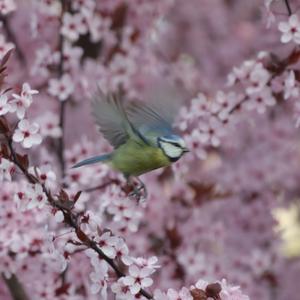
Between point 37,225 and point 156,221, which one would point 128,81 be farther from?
point 37,225

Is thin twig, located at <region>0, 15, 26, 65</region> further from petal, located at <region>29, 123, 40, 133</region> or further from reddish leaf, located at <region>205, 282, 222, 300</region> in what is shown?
reddish leaf, located at <region>205, 282, 222, 300</region>

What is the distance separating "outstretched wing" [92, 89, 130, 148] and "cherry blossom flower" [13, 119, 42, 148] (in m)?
0.33

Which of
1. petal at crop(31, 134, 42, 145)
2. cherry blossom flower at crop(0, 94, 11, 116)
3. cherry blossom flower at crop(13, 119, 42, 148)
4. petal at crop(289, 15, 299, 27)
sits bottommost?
petal at crop(289, 15, 299, 27)

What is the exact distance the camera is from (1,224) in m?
3.83

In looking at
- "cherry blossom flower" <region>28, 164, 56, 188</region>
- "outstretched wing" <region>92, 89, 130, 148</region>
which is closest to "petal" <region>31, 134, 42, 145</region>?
"cherry blossom flower" <region>28, 164, 56, 188</region>

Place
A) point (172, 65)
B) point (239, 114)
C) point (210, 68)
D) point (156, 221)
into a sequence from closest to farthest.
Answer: point (239, 114)
point (156, 221)
point (172, 65)
point (210, 68)

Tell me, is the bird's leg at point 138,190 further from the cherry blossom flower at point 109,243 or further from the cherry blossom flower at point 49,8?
the cherry blossom flower at point 49,8

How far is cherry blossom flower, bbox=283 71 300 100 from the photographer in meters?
3.77

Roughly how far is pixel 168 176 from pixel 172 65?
1138 mm

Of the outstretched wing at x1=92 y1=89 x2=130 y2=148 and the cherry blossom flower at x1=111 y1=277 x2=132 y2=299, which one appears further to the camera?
the outstretched wing at x1=92 y1=89 x2=130 y2=148

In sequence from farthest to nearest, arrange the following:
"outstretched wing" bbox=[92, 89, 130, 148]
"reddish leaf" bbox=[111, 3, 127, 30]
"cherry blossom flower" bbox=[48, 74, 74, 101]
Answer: "reddish leaf" bbox=[111, 3, 127, 30], "cherry blossom flower" bbox=[48, 74, 74, 101], "outstretched wing" bbox=[92, 89, 130, 148]

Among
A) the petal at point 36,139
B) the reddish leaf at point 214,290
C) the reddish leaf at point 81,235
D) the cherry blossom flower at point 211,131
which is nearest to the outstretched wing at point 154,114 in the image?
the cherry blossom flower at point 211,131

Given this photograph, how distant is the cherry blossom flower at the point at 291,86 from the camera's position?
377 centimetres

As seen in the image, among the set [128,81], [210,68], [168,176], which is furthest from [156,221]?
[210,68]
